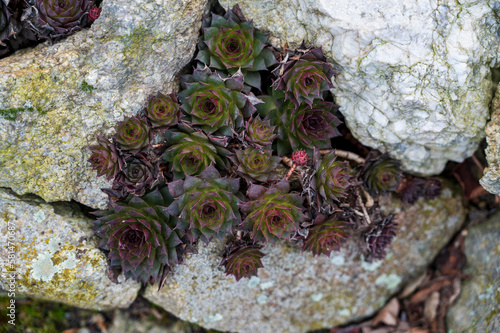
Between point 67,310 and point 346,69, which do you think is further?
point 67,310

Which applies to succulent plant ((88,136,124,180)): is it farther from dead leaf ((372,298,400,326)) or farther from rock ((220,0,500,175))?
dead leaf ((372,298,400,326))

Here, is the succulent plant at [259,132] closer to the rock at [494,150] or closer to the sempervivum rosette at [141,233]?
the sempervivum rosette at [141,233]

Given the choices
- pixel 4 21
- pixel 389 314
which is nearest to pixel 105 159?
pixel 4 21

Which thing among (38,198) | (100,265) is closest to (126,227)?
(100,265)

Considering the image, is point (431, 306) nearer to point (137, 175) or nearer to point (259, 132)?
point (259, 132)

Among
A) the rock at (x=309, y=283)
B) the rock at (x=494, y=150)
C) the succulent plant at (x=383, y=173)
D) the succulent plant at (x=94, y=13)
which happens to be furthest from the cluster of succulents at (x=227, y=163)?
the rock at (x=494, y=150)

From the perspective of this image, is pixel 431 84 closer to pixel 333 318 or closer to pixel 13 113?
pixel 333 318

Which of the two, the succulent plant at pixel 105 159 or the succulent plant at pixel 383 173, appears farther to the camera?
the succulent plant at pixel 383 173
